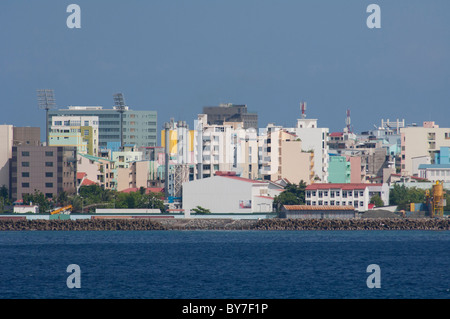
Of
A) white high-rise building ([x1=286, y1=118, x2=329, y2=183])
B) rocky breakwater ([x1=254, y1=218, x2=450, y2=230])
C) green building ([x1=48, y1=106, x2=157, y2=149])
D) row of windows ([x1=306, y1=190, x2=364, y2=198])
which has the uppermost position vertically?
green building ([x1=48, y1=106, x2=157, y2=149])

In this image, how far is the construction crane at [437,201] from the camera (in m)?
99.2

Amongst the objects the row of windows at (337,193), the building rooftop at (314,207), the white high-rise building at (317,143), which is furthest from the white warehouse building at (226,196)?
the white high-rise building at (317,143)

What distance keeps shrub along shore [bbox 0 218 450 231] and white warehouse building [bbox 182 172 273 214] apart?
133 inches

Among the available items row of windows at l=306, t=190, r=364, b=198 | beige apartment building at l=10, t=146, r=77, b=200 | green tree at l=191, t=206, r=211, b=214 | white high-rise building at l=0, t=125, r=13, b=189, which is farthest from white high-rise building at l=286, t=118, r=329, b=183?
white high-rise building at l=0, t=125, r=13, b=189

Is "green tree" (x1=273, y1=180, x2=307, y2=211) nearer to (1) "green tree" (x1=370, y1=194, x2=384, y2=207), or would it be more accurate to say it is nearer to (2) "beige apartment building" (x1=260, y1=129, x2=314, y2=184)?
(1) "green tree" (x1=370, y1=194, x2=384, y2=207)

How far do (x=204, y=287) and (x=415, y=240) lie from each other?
34.6 meters

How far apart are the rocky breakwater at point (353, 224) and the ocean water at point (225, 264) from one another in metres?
4.99

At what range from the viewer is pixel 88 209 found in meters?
101

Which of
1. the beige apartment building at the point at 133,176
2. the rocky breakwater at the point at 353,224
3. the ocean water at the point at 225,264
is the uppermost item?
the beige apartment building at the point at 133,176

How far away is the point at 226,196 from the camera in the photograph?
97.8m

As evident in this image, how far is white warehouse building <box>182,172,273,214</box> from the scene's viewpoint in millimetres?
97625

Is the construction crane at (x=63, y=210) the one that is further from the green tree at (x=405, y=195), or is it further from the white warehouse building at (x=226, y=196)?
the green tree at (x=405, y=195)
